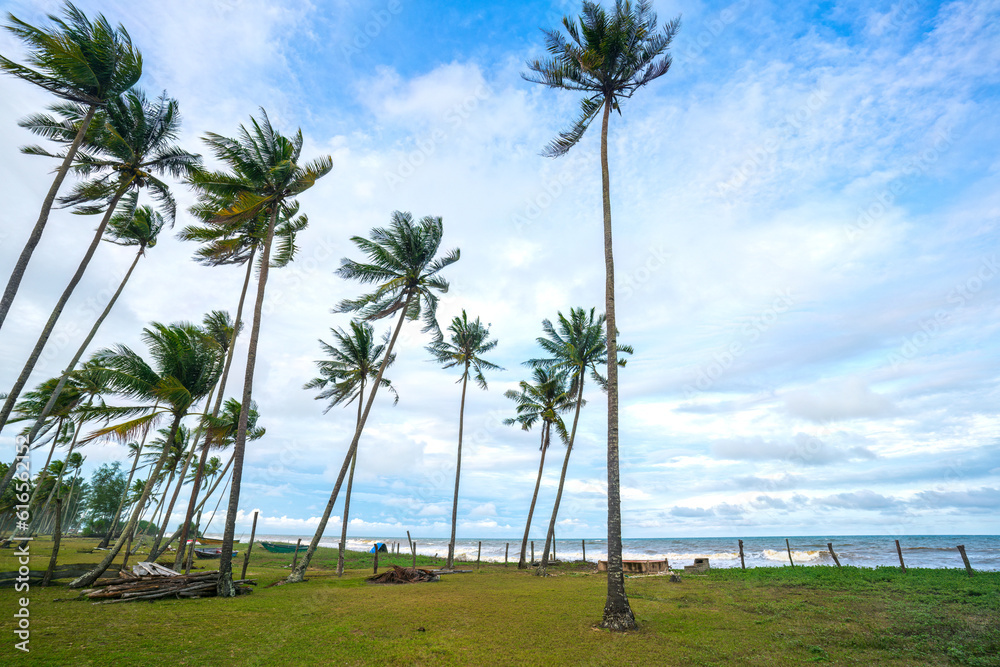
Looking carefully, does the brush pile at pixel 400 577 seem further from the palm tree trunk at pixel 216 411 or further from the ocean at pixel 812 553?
the ocean at pixel 812 553

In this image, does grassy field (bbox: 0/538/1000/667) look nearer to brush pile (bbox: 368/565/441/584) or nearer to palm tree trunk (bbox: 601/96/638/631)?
palm tree trunk (bbox: 601/96/638/631)

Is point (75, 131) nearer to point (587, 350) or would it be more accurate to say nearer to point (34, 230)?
point (34, 230)

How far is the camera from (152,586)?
12.1 m

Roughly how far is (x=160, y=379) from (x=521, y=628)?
1453 centimetres

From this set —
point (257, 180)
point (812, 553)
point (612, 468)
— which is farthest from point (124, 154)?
point (812, 553)

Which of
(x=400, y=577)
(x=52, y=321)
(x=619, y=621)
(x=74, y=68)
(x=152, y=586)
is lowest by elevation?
(x=400, y=577)

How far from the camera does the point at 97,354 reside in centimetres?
1520

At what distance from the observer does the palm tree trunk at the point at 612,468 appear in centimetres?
995

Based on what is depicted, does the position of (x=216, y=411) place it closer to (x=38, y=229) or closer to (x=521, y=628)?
(x=38, y=229)

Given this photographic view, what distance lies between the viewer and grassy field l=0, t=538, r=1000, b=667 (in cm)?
748

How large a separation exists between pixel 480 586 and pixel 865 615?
11797 millimetres

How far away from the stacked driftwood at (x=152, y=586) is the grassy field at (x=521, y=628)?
44 centimetres

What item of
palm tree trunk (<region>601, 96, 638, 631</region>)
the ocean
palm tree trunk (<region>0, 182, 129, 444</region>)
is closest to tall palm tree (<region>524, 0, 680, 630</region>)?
palm tree trunk (<region>601, 96, 638, 631</region>)

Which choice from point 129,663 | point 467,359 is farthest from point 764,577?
point 129,663
